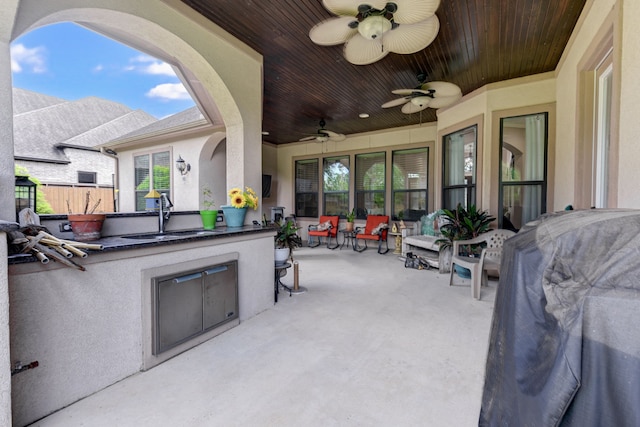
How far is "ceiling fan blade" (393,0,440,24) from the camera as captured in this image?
216cm

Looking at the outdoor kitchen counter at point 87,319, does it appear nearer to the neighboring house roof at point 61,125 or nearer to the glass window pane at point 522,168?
the glass window pane at point 522,168

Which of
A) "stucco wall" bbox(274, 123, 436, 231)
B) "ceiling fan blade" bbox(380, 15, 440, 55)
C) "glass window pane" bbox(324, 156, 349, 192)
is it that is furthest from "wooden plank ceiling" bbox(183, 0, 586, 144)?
"glass window pane" bbox(324, 156, 349, 192)

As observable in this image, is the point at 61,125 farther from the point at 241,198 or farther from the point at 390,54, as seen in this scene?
the point at 390,54

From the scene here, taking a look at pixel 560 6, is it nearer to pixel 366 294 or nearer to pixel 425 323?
pixel 425 323

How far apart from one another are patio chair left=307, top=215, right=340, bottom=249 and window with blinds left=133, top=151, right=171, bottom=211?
3.78 m

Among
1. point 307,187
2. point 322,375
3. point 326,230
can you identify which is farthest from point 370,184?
point 322,375

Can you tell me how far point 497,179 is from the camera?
15.3 ft

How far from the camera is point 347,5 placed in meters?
2.31

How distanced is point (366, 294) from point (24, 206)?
11.2 feet

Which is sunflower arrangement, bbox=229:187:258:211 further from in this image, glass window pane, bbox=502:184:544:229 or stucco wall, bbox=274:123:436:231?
stucco wall, bbox=274:123:436:231

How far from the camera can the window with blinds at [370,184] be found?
7699 millimetres

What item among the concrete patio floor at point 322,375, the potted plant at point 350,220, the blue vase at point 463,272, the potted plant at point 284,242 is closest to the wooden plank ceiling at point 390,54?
the potted plant at point 284,242

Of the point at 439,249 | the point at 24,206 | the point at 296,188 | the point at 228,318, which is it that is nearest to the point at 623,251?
the point at 228,318

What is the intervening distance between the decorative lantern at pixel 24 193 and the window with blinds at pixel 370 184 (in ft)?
22.1
